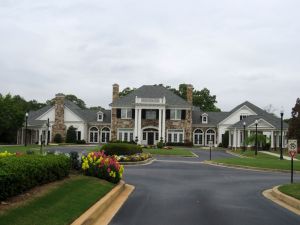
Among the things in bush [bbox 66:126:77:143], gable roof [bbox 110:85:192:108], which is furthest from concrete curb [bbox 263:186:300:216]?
bush [bbox 66:126:77:143]

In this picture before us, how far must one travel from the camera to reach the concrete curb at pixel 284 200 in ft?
46.4

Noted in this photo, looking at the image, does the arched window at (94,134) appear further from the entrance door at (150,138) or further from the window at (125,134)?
the entrance door at (150,138)

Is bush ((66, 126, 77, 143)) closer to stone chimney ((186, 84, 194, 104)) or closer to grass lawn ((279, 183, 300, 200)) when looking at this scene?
stone chimney ((186, 84, 194, 104))

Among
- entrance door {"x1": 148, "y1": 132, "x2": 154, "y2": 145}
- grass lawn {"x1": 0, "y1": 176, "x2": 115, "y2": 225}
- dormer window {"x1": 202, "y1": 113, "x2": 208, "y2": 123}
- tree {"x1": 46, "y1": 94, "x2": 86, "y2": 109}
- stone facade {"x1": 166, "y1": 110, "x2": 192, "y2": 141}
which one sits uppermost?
tree {"x1": 46, "y1": 94, "x2": 86, "y2": 109}

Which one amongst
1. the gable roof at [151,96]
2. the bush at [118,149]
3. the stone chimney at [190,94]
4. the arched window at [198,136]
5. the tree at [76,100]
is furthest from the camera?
Result: the tree at [76,100]

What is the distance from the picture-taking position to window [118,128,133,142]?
7362 cm

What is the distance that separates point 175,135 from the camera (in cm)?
7375

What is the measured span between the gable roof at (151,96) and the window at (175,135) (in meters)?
3.68

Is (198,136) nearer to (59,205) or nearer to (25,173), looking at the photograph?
(25,173)

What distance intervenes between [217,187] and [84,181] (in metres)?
5.89

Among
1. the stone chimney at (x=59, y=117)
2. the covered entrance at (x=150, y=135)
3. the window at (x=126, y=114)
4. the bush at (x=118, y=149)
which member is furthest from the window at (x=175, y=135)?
the bush at (x=118, y=149)

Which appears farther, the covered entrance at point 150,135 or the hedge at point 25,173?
the covered entrance at point 150,135

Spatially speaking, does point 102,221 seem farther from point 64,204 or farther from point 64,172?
point 64,172

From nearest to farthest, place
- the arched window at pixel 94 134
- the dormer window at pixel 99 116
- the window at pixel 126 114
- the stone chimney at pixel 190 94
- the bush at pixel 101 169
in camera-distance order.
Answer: the bush at pixel 101 169
the window at pixel 126 114
the stone chimney at pixel 190 94
the arched window at pixel 94 134
the dormer window at pixel 99 116
